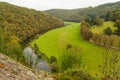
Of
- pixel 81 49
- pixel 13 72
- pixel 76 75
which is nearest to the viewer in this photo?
pixel 13 72

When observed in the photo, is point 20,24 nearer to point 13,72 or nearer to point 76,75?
point 76,75

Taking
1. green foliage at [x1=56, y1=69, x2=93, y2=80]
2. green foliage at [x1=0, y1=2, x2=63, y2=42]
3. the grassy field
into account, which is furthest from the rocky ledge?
green foliage at [x1=0, y1=2, x2=63, y2=42]

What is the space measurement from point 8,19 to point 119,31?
72386mm

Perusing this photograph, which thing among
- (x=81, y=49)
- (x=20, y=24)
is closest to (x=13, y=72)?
(x=81, y=49)

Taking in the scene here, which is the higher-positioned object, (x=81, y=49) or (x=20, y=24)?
(x=81, y=49)

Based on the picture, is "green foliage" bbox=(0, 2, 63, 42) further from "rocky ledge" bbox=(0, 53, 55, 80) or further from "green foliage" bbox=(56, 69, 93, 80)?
"rocky ledge" bbox=(0, 53, 55, 80)

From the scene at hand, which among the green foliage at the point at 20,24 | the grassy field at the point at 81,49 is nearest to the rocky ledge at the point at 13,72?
the grassy field at the point at 81,49

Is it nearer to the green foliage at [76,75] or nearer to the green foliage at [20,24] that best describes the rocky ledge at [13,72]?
the green foliage at [76,75]

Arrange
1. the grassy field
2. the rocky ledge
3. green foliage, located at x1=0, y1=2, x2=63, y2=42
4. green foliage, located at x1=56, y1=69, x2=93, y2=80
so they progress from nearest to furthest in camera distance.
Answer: the rocky ledge < green foliage, located at x1=56, y1=69, x2=93, y2=80 < the grassy field < green foliage, located at x1=0, y1=2, x2=63, y2=42

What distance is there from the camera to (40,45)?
118 m

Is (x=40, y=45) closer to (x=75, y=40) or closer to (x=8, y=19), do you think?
(x=75, y=40)

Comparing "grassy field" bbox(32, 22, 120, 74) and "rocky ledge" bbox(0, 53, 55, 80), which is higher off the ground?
"rocky ledge" bbox(0, 53, 55, 80)

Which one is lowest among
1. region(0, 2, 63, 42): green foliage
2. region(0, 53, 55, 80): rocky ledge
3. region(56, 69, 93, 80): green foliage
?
region(0, 2, 63, 42): green foliage

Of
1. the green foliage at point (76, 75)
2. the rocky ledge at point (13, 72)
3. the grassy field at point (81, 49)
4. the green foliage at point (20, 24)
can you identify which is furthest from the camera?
the green foliage at point (20, 24)
